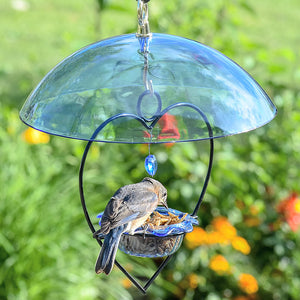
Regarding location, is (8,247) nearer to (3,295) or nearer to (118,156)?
(3,295)

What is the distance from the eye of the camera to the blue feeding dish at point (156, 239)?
157 cm

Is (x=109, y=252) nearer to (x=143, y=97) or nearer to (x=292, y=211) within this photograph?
(x=143, y=97)

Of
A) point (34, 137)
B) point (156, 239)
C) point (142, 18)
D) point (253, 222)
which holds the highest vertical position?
point (142, 18)

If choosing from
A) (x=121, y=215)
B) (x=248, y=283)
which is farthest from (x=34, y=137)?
(x=121, y=215)

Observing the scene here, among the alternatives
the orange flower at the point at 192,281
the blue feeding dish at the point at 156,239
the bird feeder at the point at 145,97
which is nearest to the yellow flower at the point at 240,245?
the orange flower at the point at 192,281

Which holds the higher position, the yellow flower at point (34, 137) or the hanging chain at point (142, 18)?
the hanging chain at point (142, 18)

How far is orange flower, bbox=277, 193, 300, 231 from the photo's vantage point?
3.22 metres

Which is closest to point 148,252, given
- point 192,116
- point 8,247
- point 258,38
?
point 192,116

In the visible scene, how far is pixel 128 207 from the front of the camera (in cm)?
146

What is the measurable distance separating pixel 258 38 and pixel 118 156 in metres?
4.33

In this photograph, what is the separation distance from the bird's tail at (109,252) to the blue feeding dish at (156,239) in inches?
4.9

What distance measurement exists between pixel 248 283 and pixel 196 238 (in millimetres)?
381

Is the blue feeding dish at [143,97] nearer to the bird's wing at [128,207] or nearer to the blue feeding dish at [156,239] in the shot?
the bird's wing at [128,207]

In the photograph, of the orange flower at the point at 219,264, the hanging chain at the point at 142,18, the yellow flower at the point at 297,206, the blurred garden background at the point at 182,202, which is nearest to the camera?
the hanging chain at the point at 142,18
